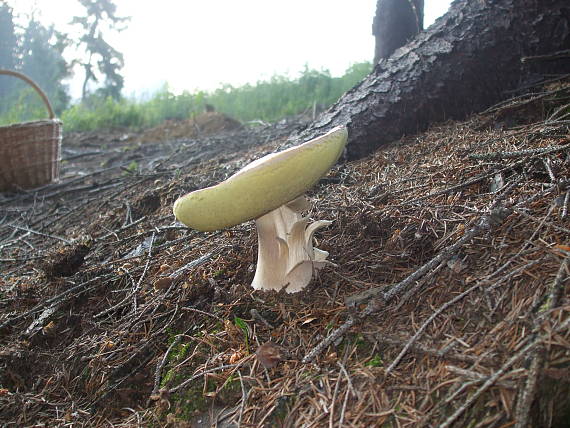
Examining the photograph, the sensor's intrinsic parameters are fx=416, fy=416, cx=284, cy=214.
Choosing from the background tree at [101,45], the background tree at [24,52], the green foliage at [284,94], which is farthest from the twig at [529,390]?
the background tree at [24,52]

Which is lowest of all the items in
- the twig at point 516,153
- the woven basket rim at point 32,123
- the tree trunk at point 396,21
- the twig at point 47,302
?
the twig at point 516,153

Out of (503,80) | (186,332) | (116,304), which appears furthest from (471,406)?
(503,80)

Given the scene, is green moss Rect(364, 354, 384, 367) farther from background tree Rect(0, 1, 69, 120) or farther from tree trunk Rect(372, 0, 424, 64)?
background tree Rect(0, 1, 69, 120)

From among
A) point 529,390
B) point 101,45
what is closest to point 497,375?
point 529,390

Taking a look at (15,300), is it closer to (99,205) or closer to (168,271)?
(168,271)

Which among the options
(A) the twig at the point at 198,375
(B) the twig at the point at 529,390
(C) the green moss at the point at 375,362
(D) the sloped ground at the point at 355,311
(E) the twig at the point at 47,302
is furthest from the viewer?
(E) the twig at the point at 47,302

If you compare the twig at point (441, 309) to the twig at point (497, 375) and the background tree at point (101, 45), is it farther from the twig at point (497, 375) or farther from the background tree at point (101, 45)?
the background tree at point (101, 45)
